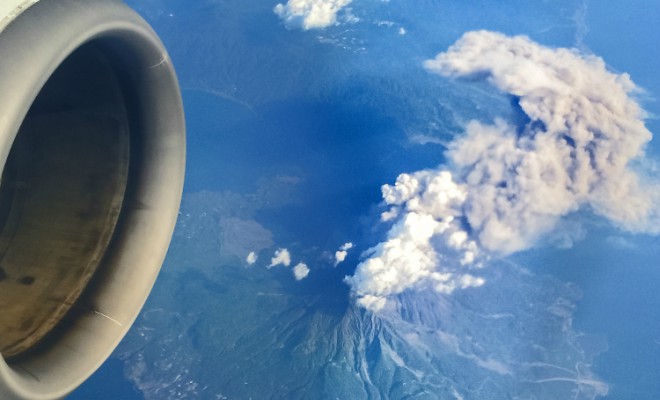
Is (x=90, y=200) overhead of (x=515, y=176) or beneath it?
overhead

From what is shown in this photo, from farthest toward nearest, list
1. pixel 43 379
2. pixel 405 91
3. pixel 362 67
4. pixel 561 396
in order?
pixel 362 67
pixel 405 91
pixel 561 396
pixel 43 379

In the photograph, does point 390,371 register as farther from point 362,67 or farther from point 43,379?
point 43,379

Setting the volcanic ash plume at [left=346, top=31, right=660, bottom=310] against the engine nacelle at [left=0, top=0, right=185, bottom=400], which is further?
the volcanic ash plume at [left=346, top=31, right=660, bottom=310]

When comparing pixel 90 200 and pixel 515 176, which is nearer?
pixel 90 200

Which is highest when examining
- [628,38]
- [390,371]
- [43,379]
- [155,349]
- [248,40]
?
[628,38]

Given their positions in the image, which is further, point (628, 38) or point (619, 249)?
point (628, 38)

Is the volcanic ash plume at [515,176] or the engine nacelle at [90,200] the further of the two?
the volcanic ash plume at [515,176]

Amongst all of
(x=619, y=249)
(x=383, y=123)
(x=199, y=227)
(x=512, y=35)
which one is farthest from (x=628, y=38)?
(x=199, y=227)

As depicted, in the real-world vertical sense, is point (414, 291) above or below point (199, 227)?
above
